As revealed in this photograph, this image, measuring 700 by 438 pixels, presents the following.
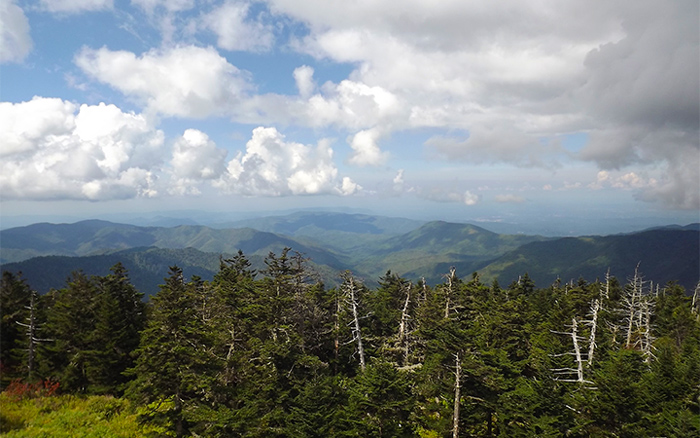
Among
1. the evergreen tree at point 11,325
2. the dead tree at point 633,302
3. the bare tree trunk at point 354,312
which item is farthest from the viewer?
the dead tree at point 633,302

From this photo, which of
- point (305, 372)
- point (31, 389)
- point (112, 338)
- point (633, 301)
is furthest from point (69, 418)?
point (633, 301)

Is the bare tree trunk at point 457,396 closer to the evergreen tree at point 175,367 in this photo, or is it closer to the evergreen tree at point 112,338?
the evergreen tree at point 175,367

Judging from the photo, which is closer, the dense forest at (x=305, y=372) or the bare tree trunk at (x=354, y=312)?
the dense forest at (x=305, y=372)

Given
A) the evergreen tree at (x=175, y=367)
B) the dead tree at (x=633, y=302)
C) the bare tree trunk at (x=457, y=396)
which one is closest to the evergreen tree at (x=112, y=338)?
the evergreen tree at (x=175, y=367)

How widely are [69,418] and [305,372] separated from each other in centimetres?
1822

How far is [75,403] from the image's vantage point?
1135 inches

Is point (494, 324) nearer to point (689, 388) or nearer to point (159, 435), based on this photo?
point (689, 388)

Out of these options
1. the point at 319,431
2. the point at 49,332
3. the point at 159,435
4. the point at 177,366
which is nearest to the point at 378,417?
the point at 319,431

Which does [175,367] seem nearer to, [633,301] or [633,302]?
[633,302]

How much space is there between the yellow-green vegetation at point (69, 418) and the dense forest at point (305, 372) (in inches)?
18.7

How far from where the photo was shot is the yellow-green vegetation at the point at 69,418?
2327cm

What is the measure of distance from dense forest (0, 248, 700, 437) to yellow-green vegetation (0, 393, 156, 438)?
0.48 meters

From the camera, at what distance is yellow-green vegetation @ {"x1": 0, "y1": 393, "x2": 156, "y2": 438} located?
23266 millimetres

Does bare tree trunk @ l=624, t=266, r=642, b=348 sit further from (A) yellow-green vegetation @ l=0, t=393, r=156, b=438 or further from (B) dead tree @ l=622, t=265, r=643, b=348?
(A) yellow-green vegetation @ l=0, t=393, r=156, b=438
